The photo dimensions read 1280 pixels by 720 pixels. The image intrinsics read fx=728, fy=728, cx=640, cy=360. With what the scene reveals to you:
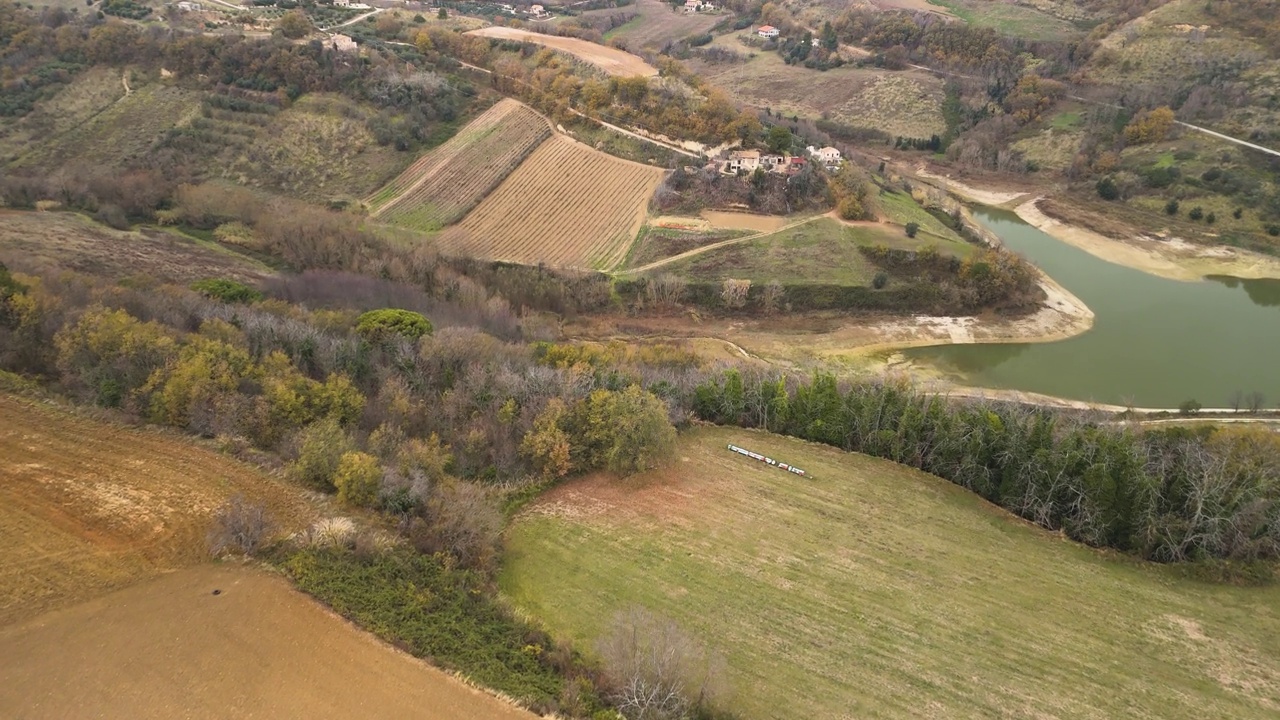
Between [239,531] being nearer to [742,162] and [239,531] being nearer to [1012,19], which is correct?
[742,162]

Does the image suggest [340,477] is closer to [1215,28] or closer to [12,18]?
[12,18]

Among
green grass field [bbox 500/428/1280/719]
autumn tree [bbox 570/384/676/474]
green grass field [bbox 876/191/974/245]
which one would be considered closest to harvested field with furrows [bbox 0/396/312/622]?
green grass field [bbox 500/428/1280/719]

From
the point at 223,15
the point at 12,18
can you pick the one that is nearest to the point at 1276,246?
the point at 223,15

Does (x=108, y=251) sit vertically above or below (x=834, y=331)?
above

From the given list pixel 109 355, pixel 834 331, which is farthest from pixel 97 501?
pixel 834 331

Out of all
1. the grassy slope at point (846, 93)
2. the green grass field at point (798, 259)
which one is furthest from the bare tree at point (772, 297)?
the grassy slope at point (846, 93)

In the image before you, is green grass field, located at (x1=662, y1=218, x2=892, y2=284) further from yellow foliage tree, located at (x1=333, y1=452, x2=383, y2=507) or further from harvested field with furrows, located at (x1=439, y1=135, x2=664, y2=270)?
yellow foliage tree, located at (x1=333, y1=452, x2=383, y2=507)
